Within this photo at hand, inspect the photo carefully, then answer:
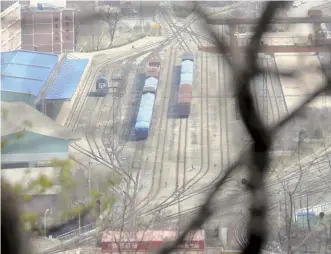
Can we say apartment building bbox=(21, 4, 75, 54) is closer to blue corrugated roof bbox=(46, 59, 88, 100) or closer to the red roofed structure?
blue corrugated roof bbox=(46, 59, 88, 100)

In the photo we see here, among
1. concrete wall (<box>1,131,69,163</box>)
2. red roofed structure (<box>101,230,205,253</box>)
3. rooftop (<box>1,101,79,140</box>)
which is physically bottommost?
red roofed structure (<box>101,230,205,253</box>)

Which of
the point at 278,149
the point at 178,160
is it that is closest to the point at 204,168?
the point at 178,160

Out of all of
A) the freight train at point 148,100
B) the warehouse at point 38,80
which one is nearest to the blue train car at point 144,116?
the freight train at point 148,100

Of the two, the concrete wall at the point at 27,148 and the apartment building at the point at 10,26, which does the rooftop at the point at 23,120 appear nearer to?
the concrete wall at the point at 27,148

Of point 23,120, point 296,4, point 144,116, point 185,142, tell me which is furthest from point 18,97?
point 296,4

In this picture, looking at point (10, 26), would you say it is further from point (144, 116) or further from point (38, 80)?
point (144, 116)

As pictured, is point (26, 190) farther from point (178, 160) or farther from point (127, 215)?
point (178, 160)

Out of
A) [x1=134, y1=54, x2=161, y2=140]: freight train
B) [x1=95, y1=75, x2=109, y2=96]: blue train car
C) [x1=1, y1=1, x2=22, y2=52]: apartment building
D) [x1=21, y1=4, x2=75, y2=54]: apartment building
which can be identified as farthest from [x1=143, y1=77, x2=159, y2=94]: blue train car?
[x1=1, y1=1, x2=22, y2=52]: apartment building

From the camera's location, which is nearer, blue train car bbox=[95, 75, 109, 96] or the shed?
the shed
